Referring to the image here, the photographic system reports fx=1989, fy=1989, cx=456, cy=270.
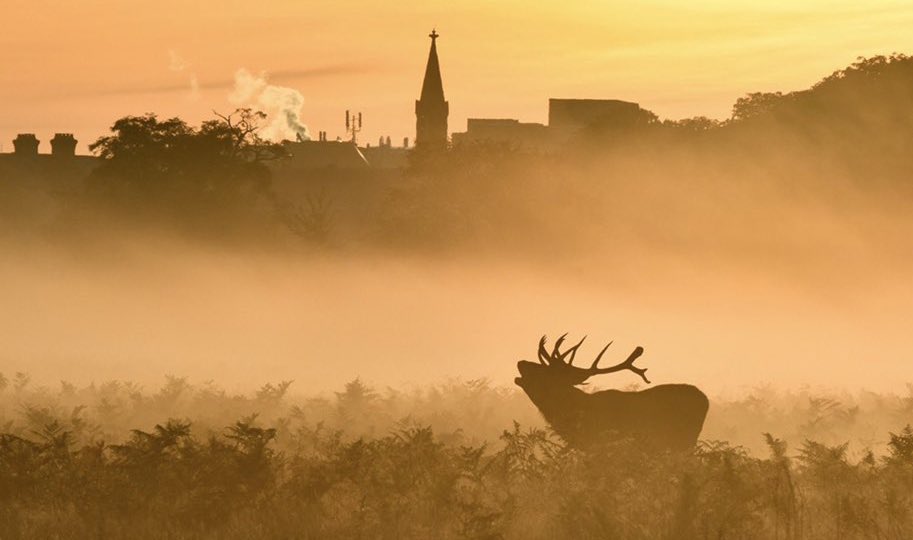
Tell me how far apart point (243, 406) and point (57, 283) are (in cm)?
5758

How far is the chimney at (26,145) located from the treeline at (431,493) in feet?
522

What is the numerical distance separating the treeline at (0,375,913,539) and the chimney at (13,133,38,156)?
159063mm

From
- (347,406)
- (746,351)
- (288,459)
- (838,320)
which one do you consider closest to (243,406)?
A: (347,406)

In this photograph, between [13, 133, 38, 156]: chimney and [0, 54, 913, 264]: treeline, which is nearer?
[0, 54, 913, 264]: treeline

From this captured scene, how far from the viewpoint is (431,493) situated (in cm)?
1992

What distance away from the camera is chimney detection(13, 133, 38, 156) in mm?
177625

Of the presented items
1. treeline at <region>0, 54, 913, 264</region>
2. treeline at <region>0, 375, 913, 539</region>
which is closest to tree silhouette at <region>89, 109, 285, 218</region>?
treeline at <region>0, 54, 913, 264</region>

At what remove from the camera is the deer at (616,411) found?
871 inches

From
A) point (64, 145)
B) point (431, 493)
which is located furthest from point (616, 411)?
point (64, 145)

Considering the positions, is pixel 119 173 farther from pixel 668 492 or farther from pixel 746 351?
pixel 668 492

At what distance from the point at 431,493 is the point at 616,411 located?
10.4 feet

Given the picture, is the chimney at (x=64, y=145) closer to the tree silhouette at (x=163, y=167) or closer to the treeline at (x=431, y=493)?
the tree silhouette at (x=163, y=167)

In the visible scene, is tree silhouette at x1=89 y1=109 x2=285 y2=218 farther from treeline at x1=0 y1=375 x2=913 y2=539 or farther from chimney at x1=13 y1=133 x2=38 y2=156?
chimney at x1=13 y1=133 x2=38 y2=156

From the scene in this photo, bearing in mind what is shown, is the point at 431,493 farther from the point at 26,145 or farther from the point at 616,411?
the point at 26,145
